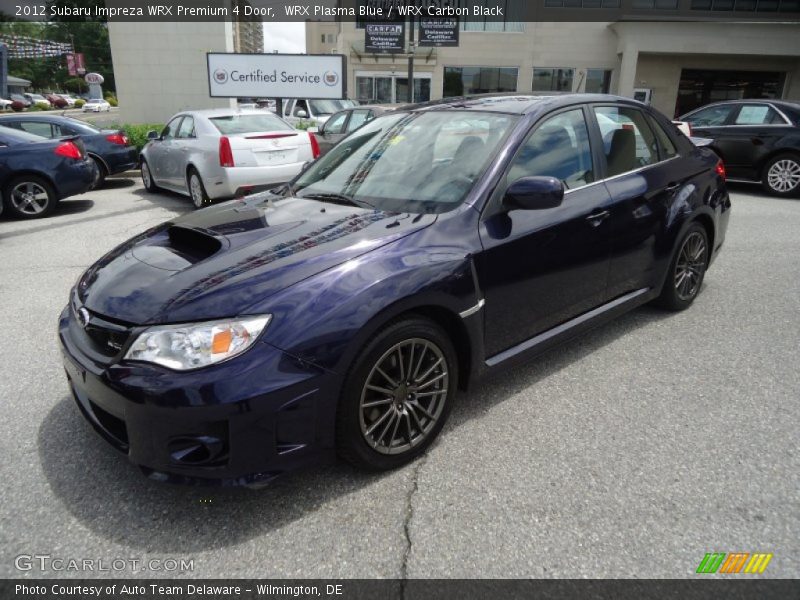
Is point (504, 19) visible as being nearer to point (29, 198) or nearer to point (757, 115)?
point (757, 115)

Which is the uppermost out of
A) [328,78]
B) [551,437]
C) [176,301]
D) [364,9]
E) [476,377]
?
[364,9]

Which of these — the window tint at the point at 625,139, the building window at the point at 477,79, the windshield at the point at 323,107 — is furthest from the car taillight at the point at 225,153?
the building window at the point at 477,79

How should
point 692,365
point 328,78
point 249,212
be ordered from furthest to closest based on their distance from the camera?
point 328,78, point 692,365, point 249,212

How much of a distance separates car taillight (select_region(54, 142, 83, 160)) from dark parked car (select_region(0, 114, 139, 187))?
1.91 meters

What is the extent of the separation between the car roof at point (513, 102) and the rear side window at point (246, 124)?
5495 millimetres

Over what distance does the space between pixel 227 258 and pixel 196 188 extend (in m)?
7.08

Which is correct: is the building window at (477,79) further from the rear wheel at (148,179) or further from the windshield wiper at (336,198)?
the windshield wiper at (336,198)

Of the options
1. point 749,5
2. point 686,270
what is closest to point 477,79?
point 749,5

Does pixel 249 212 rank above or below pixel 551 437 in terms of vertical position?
above

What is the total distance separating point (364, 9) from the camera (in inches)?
1326

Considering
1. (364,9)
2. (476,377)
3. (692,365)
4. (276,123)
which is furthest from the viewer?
(364,9)

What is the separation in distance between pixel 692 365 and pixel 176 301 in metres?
3.14
